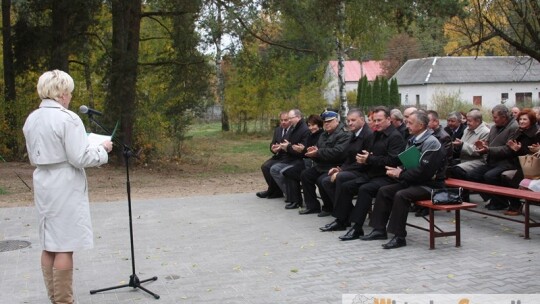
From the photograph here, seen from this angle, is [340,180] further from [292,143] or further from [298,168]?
[292,143]

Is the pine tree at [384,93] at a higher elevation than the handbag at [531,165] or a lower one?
higher

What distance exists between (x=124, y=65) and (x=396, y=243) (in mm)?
12204

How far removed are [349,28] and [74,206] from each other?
660 inches

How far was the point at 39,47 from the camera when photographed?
20.8 metres

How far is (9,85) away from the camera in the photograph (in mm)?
21906

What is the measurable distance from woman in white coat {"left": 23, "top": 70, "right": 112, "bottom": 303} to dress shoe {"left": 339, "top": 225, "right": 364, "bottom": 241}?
4.17 metres

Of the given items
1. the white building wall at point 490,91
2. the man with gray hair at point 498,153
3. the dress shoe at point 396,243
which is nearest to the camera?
the dress shoe at point 396,243

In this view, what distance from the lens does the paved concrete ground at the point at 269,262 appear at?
628 cm

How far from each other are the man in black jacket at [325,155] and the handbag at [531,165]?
2.52 meters

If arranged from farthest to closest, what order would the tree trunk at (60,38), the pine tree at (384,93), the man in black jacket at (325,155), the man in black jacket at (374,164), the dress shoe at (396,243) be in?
1. the pine tree at (384,93)
2. the tree trunk at (60,38)
3. the man in black jacket at (325,155)
4. the man in black jacket at (374,164)
5. the dress shoe at (396,243)

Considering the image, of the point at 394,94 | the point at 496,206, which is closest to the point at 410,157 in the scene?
the point at 496,206

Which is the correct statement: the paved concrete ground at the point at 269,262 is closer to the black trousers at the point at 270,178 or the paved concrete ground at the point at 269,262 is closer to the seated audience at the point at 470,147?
the seated audience at the point at 470,147

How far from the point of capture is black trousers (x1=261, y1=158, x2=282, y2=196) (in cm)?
1223

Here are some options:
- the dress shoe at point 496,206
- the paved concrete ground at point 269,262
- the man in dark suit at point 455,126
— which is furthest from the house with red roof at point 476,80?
the paved concrete ground at point 269,262
